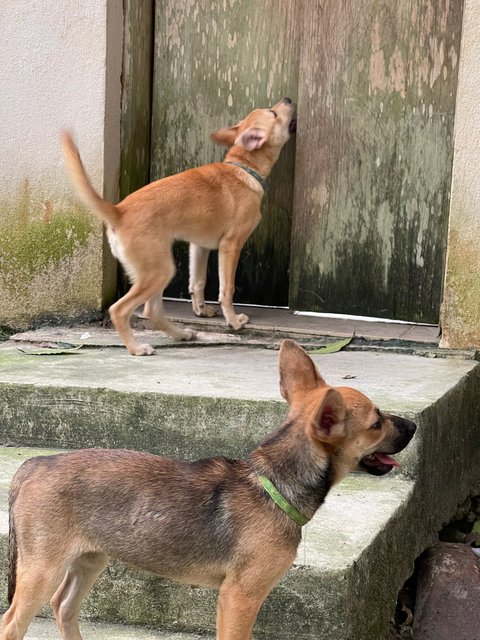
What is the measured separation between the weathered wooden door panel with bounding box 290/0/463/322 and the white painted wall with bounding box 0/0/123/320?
128 centimetres

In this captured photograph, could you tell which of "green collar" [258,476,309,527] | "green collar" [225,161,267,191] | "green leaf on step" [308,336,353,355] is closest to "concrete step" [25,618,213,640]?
"green collar" [258,476,309,527]

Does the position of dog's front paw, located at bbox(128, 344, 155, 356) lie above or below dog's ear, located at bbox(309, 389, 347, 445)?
below

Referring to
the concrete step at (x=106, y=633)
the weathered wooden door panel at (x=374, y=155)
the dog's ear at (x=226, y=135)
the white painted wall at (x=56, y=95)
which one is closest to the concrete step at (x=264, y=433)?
the concrete step at (x=106, y=633)

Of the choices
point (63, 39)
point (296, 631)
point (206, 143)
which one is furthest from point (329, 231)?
point (296, 631)

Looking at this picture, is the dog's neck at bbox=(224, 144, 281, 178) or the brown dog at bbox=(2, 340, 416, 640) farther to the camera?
the dog's neck at bbox=(224, 144, 281, 178)

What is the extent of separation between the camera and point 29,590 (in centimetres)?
334

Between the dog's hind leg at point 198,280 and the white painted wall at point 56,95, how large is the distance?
56 centimetres

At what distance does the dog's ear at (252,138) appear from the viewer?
6656 mm

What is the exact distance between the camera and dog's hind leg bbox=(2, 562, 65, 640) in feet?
10.9

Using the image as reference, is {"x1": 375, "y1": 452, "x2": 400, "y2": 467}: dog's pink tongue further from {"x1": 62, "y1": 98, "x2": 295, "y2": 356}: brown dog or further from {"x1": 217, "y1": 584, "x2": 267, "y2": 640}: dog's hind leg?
{"x1": 62, "y1": 98, "x2": 295, "y2": 356}: brown dog

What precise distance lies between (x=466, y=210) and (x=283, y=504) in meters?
3.06

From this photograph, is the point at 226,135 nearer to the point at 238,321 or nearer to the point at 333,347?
the point at 238,321

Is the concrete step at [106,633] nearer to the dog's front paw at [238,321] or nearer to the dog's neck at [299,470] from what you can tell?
the dog's neck at [299,470]

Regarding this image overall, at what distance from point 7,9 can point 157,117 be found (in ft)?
4.00
